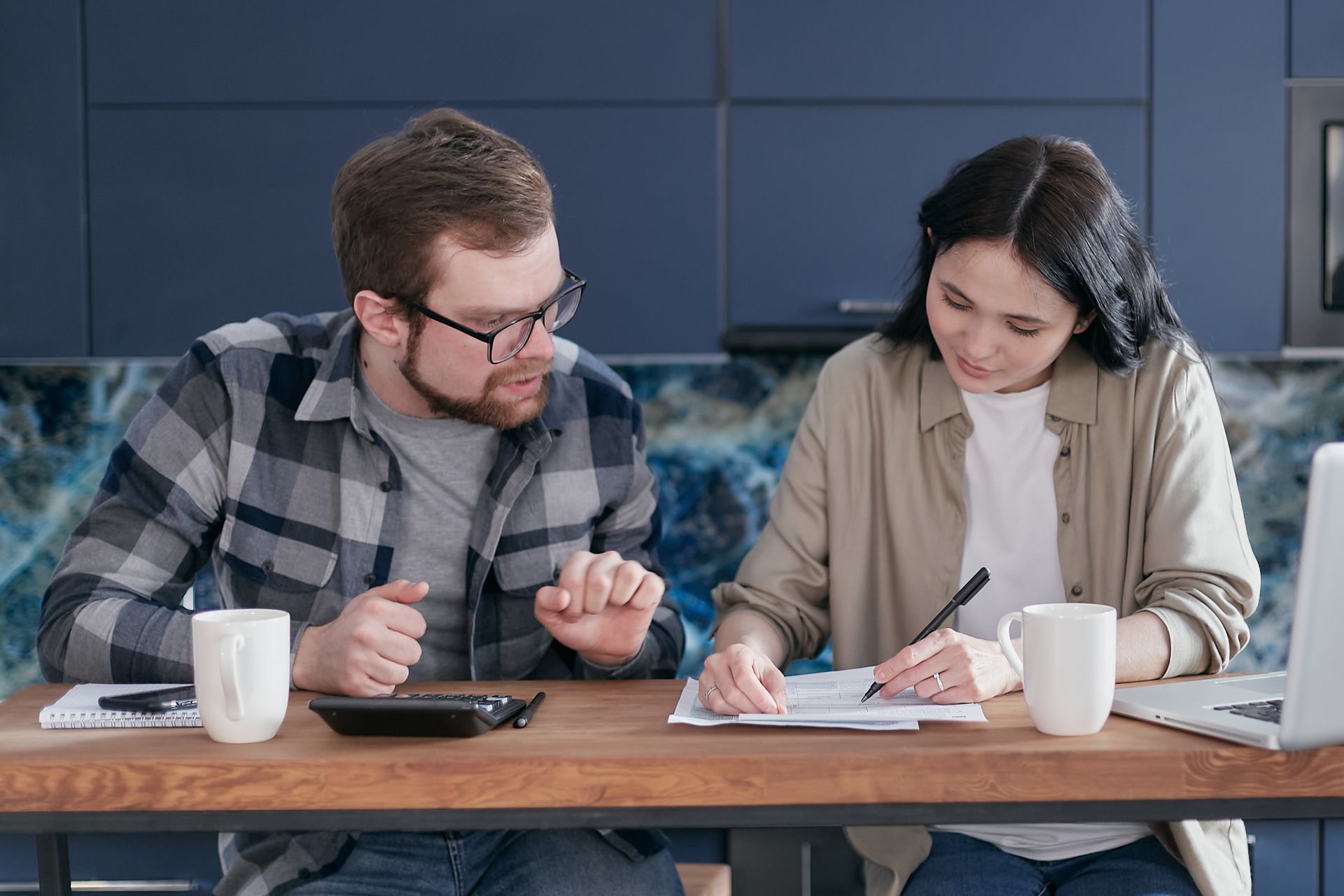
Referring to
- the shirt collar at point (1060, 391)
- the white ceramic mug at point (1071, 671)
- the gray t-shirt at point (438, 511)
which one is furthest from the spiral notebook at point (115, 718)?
the shirt collar at point (1060, 391)

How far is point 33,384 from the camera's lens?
266cm

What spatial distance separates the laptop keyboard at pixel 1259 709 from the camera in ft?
3.60

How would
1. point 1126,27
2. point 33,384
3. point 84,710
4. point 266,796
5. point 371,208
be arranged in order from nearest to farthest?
1. point 266,796
2. point 84,710
3. point 371,208
4. point 1126,27
5. point 33,384

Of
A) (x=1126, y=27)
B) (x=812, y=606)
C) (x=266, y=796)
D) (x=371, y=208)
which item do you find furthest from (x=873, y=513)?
(x=1126, y=27)

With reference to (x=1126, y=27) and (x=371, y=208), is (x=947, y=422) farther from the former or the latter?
(x=1126, y=27)

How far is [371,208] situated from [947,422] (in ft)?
2.73

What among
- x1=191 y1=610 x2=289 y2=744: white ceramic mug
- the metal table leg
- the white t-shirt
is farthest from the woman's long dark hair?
the metal table leg

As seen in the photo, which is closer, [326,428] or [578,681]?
[578,681]

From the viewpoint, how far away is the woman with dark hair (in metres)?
1.41

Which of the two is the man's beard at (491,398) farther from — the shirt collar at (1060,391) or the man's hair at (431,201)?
the shirt collar at (1060,391)

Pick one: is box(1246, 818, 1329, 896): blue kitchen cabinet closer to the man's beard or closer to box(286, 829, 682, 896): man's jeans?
box(286, 829, 682, 896): man's jeans

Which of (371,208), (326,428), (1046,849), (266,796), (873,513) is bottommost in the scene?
(1046,849)

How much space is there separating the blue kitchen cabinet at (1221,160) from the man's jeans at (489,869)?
1533 mm

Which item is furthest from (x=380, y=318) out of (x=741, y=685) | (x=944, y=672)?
(x=944, y=672)
